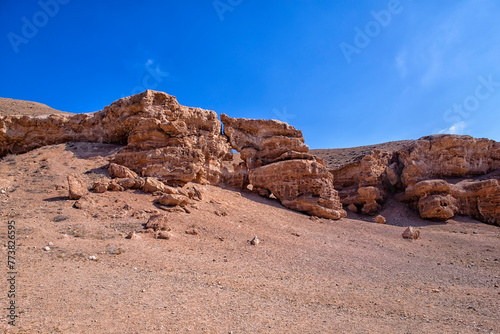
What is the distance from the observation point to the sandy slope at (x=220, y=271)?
425cm

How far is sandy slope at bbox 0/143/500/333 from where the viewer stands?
4250 mm

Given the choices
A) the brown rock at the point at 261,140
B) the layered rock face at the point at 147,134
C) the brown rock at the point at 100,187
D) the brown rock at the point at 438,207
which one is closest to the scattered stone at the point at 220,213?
the layered rock face at the point at 147,134

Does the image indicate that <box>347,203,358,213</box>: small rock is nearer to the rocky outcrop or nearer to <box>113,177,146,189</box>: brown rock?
the rocky outcrop

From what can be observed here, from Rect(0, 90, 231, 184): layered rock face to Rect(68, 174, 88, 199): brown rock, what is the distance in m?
3.35

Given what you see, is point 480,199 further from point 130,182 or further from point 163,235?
point 130,182

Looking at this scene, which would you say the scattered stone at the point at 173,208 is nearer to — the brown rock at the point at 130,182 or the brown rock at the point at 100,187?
the brown rock at the point at 130,182

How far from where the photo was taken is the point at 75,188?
34.2 ft

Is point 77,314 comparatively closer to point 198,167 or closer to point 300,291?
point 300,291

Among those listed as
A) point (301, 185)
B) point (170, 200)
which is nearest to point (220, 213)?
point (170, 200)

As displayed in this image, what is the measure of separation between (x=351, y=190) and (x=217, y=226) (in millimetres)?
13874

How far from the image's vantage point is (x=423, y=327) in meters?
4.38

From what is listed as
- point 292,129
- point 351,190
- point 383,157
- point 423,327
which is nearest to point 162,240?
point 423,327

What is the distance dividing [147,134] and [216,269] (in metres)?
10.6

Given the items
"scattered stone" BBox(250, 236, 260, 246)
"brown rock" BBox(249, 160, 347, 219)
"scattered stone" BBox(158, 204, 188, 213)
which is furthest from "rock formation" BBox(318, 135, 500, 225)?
"scattered stone" BBox(158, 204, 188, 213)
